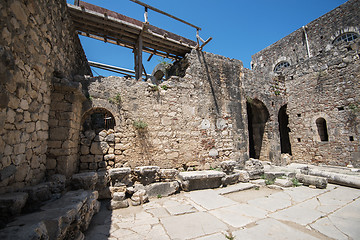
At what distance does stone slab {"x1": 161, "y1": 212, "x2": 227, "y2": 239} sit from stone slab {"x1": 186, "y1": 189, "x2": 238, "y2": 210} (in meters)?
0.55

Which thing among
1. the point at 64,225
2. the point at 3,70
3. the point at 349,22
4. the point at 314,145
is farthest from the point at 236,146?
the point at 349,22

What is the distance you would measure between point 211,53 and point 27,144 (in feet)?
22.1

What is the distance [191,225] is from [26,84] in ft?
11.7

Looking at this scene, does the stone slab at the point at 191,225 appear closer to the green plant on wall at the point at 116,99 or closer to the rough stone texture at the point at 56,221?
the rough stone texture at the point at 56,221

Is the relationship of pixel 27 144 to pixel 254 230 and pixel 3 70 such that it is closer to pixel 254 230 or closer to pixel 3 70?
pixel 3 70

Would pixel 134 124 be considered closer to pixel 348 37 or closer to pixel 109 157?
pixel 109 157

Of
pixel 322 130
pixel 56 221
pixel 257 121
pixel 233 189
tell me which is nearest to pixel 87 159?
pixel 56 221

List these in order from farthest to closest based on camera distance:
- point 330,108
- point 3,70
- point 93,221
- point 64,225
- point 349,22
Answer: point 349,22 → point 330,108 → point 93,221 → point 3,70 → point 64,225

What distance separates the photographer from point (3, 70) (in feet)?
7.41

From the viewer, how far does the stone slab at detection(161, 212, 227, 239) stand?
272 centimetres

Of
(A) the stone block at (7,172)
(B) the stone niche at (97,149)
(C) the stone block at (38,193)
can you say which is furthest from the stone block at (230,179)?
(A) the stone block at (7,172)

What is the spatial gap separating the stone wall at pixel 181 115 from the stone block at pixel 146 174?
407mm

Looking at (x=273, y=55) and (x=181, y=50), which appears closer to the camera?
(x=181, y=50)

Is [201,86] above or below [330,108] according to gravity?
above
